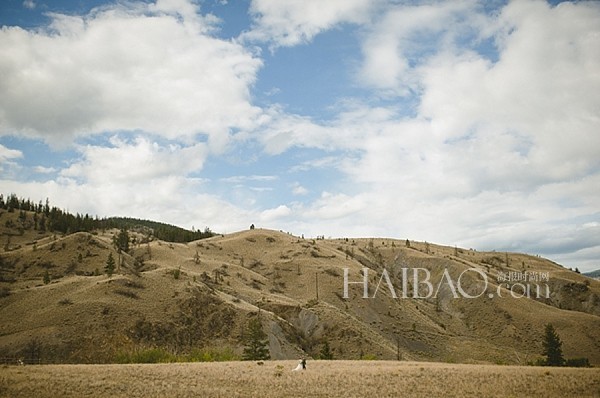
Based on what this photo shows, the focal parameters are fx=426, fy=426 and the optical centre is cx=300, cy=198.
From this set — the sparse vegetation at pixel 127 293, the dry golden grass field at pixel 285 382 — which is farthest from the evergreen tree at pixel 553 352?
the sparse vegetation at pixel 127 293

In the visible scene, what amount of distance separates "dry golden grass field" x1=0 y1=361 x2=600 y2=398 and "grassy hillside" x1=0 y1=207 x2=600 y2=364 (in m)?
20.6

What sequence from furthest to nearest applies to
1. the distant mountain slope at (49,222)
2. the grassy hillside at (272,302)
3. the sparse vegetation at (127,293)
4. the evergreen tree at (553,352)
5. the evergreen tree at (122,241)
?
the distant mountain slope at (49,222) → the evergreen tree at (122,241) → the sparse vegetation at (127,293) → the grassy hillside at (272,302) → the evergreen tree at (553,352)

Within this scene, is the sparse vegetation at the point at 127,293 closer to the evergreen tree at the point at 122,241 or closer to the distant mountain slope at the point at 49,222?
the evergreen tree at the point at 122,241

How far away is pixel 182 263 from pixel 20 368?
7519 centimetres

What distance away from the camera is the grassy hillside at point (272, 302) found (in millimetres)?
64312

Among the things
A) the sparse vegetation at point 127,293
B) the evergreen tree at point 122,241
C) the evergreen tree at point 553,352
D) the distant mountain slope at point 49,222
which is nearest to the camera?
the evergreen tree at point 553,352

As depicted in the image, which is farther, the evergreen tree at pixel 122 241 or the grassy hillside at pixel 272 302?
the evergreen tree at pixel 122 241

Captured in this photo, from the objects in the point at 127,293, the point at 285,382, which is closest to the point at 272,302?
the point at 127,293

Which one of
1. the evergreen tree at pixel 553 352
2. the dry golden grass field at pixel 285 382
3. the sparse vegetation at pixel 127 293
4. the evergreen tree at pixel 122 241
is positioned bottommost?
the evergreen tree at pixel 553 352

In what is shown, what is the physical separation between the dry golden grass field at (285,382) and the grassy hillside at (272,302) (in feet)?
67.6

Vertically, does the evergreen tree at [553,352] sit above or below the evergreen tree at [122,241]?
below

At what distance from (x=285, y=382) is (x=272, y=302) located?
6209 centimetres

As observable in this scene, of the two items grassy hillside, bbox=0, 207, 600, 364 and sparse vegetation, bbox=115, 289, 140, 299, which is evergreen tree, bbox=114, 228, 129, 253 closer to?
grassy hillside, bbox=0, 207, 600, 364

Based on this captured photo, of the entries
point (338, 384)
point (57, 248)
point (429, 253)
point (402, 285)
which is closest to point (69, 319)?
point (57, 248)
